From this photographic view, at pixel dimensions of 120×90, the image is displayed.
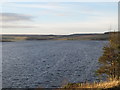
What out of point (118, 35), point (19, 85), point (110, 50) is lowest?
point (19, 85)

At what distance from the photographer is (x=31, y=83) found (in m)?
38.4

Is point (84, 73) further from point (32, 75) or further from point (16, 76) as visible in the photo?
point (16, 76)

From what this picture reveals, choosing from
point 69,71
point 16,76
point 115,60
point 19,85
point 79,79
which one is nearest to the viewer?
point 115,60

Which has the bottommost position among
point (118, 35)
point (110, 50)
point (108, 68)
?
point (108, 68)

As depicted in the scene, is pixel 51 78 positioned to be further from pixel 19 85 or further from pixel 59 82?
pixel 19 85

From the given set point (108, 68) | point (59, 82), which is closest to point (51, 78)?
point (59, 82)

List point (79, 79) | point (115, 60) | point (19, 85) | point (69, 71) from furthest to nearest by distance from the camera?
point (69, 71) < point (79, 79) < point (19, 85) < point (115, 60)

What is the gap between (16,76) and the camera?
43.7 meters

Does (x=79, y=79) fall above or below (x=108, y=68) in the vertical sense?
below

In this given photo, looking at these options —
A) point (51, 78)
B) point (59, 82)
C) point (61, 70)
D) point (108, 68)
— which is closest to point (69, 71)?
point (61, 70)

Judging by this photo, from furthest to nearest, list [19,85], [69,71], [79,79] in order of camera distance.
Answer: [69,71] < [79,79] < [19,85]

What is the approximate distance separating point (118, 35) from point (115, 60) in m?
3.59

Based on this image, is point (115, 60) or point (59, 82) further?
point (59, 82)

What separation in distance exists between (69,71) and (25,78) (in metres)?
10.0
